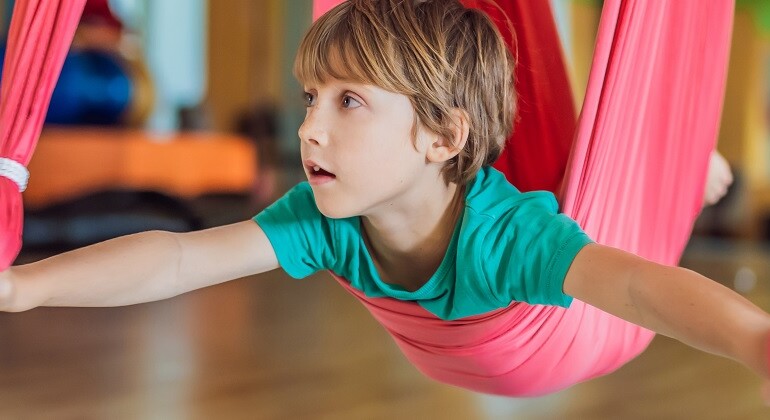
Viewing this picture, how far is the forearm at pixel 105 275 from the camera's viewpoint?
2.81ft

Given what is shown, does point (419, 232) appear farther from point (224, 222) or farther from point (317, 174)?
point (224, 222)

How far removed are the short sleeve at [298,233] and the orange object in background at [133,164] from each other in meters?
2.76

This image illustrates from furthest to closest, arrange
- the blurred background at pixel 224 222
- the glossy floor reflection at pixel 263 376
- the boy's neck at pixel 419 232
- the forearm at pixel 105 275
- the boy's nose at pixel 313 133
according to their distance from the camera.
A: 1. the blurred background at pixel 224 222
2. the glossy floor reflection at pixel 263 376
3. the boy's neck at pixel 419 232
4. the boy's nose at pixel 313 133
5. the forearm at pixel 105 275

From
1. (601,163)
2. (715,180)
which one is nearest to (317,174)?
(601,163)

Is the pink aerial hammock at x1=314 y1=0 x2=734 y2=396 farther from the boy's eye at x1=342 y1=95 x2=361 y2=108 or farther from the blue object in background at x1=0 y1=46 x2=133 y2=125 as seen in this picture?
the blue object in background at x1=0 y1=46 x2=133 y2=125

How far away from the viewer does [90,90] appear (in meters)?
4.04

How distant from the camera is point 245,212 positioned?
4414 mm

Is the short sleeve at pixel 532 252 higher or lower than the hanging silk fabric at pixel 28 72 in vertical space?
lower

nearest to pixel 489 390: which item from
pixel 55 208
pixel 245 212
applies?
pixel 55 208

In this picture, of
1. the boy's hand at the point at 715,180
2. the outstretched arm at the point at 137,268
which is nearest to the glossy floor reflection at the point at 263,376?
the boy's hand at the point at 715,180

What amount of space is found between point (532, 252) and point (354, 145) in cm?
21

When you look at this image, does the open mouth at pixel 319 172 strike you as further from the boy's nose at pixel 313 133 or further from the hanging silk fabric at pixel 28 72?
the hanging silk fabric at pixel 28 72

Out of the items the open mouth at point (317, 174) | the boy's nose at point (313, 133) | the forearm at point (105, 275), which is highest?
the boy's nose at point (313, 133)

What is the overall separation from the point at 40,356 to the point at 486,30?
1.58 m
